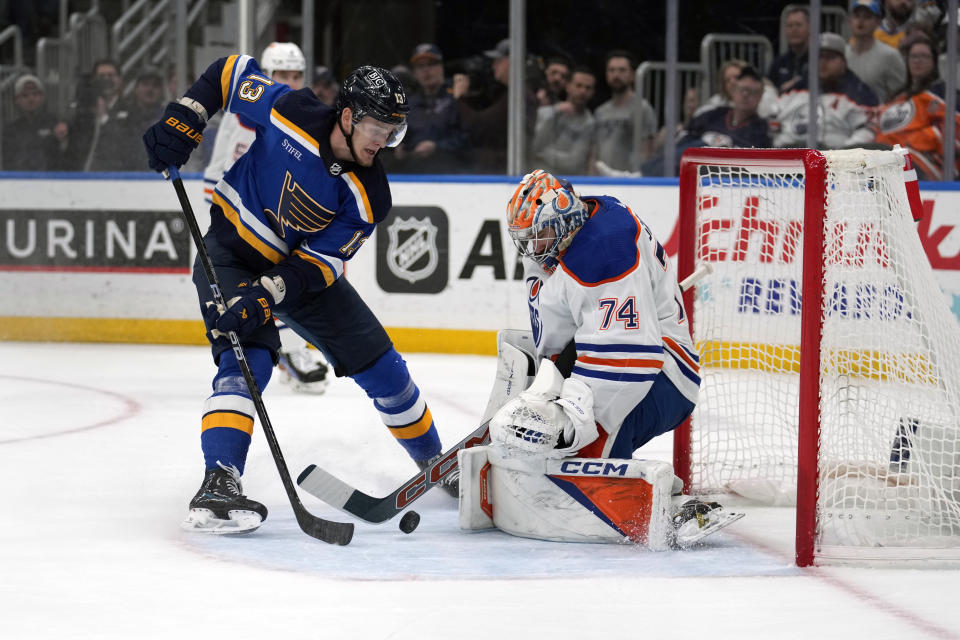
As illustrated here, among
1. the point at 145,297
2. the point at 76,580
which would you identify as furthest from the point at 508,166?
the point at 76,580

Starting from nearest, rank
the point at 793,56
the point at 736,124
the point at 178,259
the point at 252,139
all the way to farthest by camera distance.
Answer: the point at 252,139 → the point at 793,56 → the point at 736,124 → the point at 178,259

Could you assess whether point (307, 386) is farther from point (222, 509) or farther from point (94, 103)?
point (94, 103)

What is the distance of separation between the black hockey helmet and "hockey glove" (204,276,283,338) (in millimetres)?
409

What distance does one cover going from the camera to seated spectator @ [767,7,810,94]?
18.6ft

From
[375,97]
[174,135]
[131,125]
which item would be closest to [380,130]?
[375,97]

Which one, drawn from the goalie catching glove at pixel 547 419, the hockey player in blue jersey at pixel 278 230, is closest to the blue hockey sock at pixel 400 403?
the hockey player in blue jersey at pixel 278 230

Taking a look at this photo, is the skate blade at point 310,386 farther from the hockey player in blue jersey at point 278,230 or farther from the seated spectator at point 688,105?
the seated spectator at point 688,105

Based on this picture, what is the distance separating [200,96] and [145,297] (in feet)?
10.7

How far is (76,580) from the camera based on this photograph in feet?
7.91

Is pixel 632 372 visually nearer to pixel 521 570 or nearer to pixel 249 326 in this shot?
pixel 521 570

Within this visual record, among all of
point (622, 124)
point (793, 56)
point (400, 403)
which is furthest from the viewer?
point (622, 124)

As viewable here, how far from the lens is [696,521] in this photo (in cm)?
263

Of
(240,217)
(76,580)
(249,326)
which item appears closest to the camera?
(76,580)

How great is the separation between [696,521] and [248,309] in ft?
3.37
